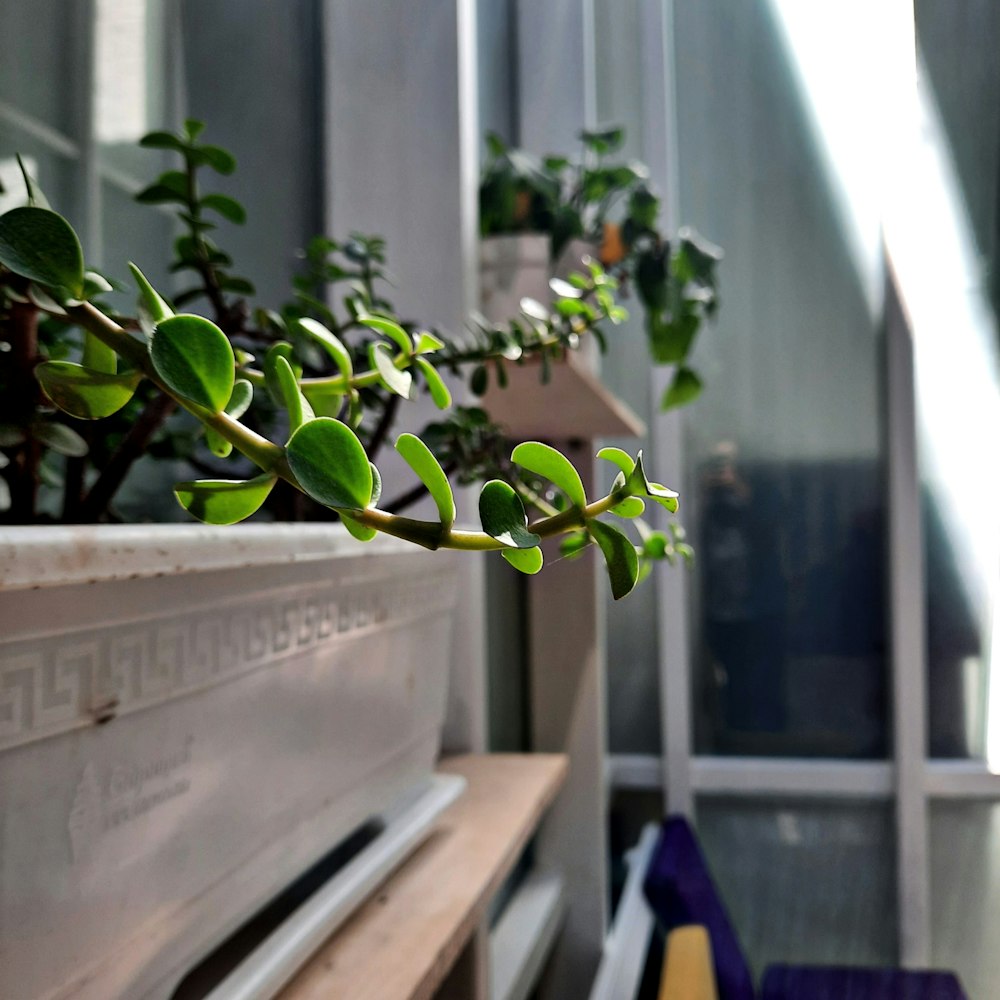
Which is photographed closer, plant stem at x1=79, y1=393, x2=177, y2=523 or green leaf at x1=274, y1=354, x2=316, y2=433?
green leaf at x1=274, y1=354, x2=316, y2=433

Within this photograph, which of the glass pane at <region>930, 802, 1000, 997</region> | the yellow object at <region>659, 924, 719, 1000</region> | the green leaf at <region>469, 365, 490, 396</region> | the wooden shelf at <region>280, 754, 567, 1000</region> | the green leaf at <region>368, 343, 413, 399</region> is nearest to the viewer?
the green leaf at <region>368, 343, 413, 399</region>

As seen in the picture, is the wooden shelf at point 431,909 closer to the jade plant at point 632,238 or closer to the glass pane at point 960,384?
the jade plant at point 632,238

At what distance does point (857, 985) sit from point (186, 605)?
123 cm

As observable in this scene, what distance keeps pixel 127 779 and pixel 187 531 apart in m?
0.08

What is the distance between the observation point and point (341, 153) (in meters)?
1.04

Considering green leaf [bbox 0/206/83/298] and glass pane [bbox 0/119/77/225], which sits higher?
glass pane [bbox 0/119/77/225]

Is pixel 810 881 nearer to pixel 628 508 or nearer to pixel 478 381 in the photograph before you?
pixel 478 381

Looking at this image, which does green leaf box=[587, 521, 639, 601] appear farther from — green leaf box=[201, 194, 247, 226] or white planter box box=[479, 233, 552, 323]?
white planter box box=[479, 233, 552, 323]

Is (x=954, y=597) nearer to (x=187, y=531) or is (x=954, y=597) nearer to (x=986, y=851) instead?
(x=986, y=851)

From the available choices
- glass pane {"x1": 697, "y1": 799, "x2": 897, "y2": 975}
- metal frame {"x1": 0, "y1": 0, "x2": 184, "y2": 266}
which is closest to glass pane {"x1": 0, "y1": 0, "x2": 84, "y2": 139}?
metal frame {"x1": 0, "y1": 0, "x2": 184, "y2": 266}

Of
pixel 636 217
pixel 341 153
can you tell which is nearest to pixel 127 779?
pixel 341 153

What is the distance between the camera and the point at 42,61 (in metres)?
0.66

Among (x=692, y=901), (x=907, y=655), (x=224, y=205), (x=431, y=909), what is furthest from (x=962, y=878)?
(x=224, y=205)

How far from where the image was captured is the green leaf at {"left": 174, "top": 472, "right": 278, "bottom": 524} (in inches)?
8.1
